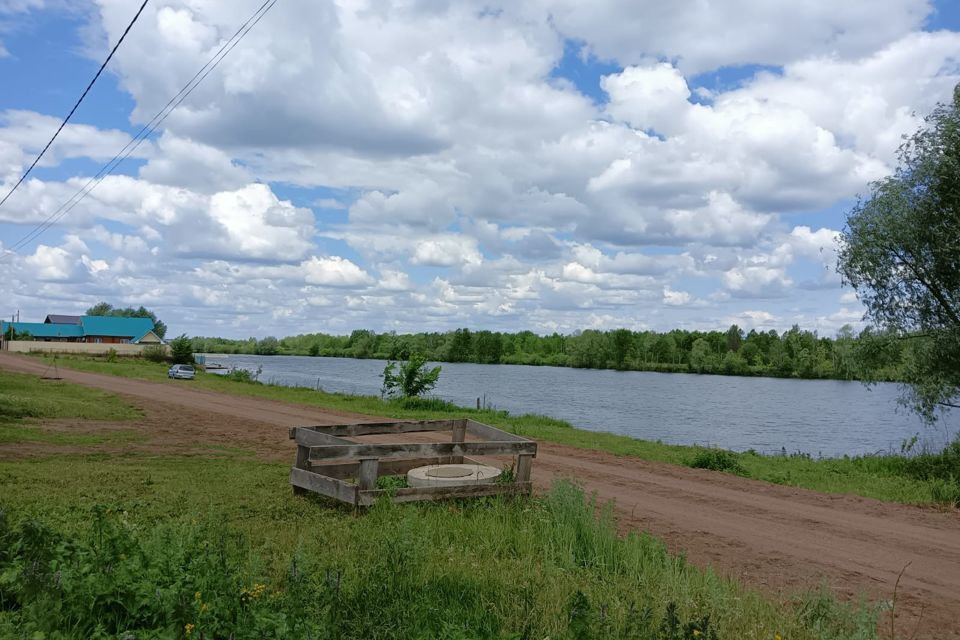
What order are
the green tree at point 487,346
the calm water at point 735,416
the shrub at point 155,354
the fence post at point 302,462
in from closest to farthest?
the fence post at point 302,462
the calm water at point 735,416
the shrub at point 155,354
the green tree at point 487,346

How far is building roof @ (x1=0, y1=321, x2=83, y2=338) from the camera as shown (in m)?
105

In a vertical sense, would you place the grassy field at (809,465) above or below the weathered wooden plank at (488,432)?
below

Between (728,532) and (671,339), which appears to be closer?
(728,532)

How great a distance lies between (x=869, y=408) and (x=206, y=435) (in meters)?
51.5

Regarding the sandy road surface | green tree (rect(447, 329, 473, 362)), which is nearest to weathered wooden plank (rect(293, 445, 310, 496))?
the sandy road surface

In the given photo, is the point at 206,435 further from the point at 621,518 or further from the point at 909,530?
the point at 909,530

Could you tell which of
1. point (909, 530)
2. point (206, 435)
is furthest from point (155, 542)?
point (206, 435)

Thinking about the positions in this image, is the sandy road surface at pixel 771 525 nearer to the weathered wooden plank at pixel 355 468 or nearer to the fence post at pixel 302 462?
the weathered wooden plank at pixel 355 468

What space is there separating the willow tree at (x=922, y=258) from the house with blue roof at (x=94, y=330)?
97.3 meters

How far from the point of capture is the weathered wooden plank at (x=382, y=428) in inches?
484

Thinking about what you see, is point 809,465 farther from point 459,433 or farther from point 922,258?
point 459,433

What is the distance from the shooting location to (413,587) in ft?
20.7

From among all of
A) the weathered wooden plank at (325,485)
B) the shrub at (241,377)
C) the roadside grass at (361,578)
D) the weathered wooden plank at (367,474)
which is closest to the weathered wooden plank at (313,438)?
the weathered wooden plank at (325,485)

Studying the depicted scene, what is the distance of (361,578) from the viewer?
6.51 metres
